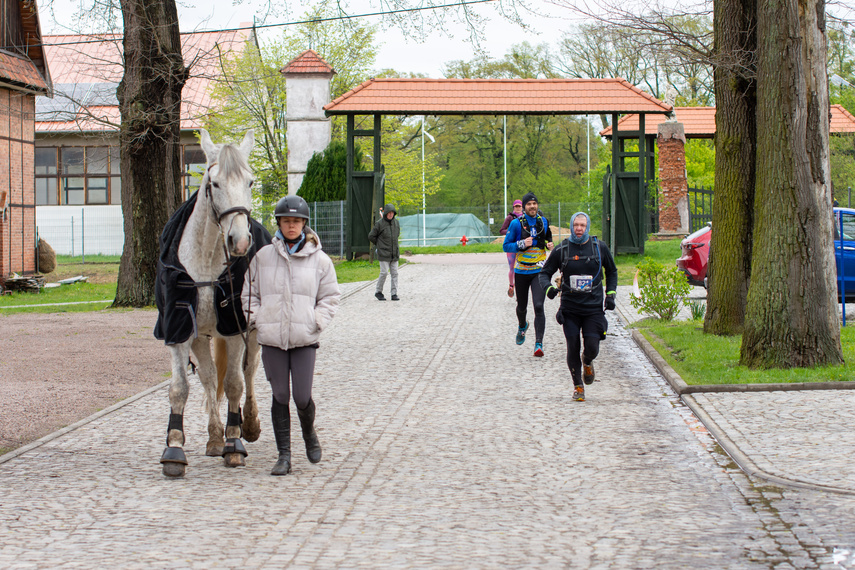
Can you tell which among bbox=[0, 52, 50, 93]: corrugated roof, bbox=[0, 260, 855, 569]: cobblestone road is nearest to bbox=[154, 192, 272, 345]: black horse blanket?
bbox=[0, 260, 855, 569]: cobblestone road

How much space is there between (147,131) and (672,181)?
2220cm

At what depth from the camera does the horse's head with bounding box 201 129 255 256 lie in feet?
18.7

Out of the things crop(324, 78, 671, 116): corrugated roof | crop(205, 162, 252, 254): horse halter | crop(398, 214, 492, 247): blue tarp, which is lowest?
crop(205, 162, 252, 254): horse halter

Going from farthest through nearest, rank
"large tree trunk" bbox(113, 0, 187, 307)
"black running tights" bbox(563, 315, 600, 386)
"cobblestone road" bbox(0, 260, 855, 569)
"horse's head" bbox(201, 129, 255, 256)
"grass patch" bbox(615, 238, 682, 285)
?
"grass patch" bbox(615, 238, 682, 285)
"large tree trunk" bbox(113, 0, 187, 307)
"black running tights" bbox(563, 315, 600, 386)
"horse's head" bbox(201, 129, 255, 256)
"cobblestone road" bbox(0, 260, 855, 569)

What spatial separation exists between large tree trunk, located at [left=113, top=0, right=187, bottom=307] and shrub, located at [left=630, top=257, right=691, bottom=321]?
29.5 feet

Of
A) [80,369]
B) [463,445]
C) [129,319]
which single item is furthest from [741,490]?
[129,319]

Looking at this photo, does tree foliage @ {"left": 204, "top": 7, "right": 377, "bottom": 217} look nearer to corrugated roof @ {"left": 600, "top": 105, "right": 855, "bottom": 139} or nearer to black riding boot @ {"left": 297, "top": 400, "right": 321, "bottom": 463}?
corrugated roof @ {"left": 600, "top": 105, "right": 855, "bottom": 139}

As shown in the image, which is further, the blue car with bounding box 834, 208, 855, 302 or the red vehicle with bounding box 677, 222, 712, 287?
the red vehicle with bounding box 677, 222, 712, 287

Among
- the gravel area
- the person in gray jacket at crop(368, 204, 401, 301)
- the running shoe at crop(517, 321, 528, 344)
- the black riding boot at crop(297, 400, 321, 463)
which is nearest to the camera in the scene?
the black riding boot at crop(297, 400, 321, 463)

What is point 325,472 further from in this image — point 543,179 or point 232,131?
point 543,179

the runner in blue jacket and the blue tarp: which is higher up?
the blue tarp

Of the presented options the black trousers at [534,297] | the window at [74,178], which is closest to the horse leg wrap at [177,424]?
the black trousers at [534,297]

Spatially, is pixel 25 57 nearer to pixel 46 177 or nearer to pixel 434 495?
pixel 46 177

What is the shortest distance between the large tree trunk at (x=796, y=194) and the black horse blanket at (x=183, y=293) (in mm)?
5794
